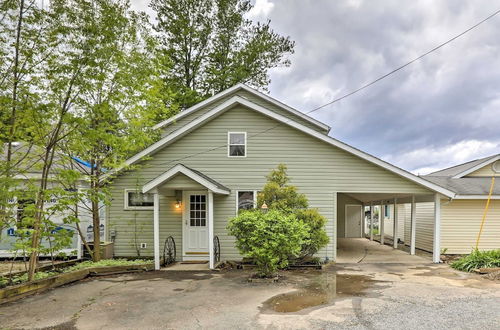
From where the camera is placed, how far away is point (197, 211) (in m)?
10.1

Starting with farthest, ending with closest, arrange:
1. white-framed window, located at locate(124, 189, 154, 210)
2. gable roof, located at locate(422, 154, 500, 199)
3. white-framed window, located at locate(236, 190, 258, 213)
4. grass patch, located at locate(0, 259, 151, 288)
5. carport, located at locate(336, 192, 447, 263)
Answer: gable roof, located at locate(422, 154, 500, 199) < carport, located at locate(336, 192, 447, 263) < white-framed window, located at locate(124, 189, 154, 210) < white-framed window, located at locate(236, 190, 258, 213) < grass patch, located at locate(0, 259, 151, 288)

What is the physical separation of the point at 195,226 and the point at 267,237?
11.7 ft

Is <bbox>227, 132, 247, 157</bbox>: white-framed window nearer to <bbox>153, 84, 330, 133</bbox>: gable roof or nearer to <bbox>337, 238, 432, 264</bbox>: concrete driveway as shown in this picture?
<bbox>153, 84, 330, 133</bbox>: gable roof

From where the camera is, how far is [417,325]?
457 cm

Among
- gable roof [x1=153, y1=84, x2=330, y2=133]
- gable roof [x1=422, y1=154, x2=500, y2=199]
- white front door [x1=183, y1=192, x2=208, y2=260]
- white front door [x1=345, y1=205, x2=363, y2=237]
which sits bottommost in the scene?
white front door [x1=345, y1=205, x2=363, y2=237]

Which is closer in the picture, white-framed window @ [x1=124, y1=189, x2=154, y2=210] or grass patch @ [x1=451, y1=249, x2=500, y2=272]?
grass patch @ [x1=451, y1=249, x2=500, y2=272]

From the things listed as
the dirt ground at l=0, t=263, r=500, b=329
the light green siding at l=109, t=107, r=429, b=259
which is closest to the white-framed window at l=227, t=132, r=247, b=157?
the light green siding at l=109, t=107, r=429, b=259

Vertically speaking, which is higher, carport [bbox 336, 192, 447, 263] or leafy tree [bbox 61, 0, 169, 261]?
leafy tree [bbox 61, 0, 169, 261]

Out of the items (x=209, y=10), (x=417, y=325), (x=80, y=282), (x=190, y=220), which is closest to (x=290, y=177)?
(x=190, y=220)

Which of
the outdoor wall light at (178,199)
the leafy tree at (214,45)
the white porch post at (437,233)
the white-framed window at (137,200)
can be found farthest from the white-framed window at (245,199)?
the leafy tree at (214,45)

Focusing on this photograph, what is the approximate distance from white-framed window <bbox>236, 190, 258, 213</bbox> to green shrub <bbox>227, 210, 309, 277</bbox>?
2.37 metres

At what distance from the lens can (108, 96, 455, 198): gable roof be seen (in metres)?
9.82

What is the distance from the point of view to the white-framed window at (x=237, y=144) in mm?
10352

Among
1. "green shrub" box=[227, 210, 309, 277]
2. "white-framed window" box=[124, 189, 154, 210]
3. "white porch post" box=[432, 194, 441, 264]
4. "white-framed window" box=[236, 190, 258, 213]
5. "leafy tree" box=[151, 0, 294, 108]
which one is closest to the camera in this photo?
"green shrub" box=[227, 210, 309, 277]
